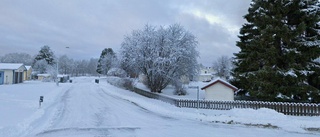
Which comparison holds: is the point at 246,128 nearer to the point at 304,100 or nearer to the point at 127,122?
the point at 127,122

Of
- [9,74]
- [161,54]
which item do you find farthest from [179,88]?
[9,74]

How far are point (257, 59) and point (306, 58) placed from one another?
389cm

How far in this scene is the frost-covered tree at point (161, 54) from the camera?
3132 cm

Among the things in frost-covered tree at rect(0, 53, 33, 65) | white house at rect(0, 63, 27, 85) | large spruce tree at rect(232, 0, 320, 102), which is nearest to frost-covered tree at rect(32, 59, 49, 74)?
frost-covered tree at rect(0, 53, 33, 65)

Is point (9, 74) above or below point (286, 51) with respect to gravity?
below

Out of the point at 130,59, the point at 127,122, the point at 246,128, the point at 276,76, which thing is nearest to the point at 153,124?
the point at 127,122

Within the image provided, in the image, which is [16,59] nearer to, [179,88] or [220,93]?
[179,88]

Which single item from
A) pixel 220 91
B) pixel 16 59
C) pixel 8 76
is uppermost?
pixel 16 59

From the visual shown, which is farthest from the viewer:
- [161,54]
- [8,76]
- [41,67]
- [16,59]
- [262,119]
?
[16,59]

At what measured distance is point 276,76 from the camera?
19.0m

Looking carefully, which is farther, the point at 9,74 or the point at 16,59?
the point at 16,59

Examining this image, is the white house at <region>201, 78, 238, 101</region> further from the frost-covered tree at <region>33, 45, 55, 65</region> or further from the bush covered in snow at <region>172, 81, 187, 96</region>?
the frost-covered tree at <region>33, 45, 55, 65</region>

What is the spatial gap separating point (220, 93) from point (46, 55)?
8791cm

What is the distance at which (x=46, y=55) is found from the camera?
94312 millimetres
